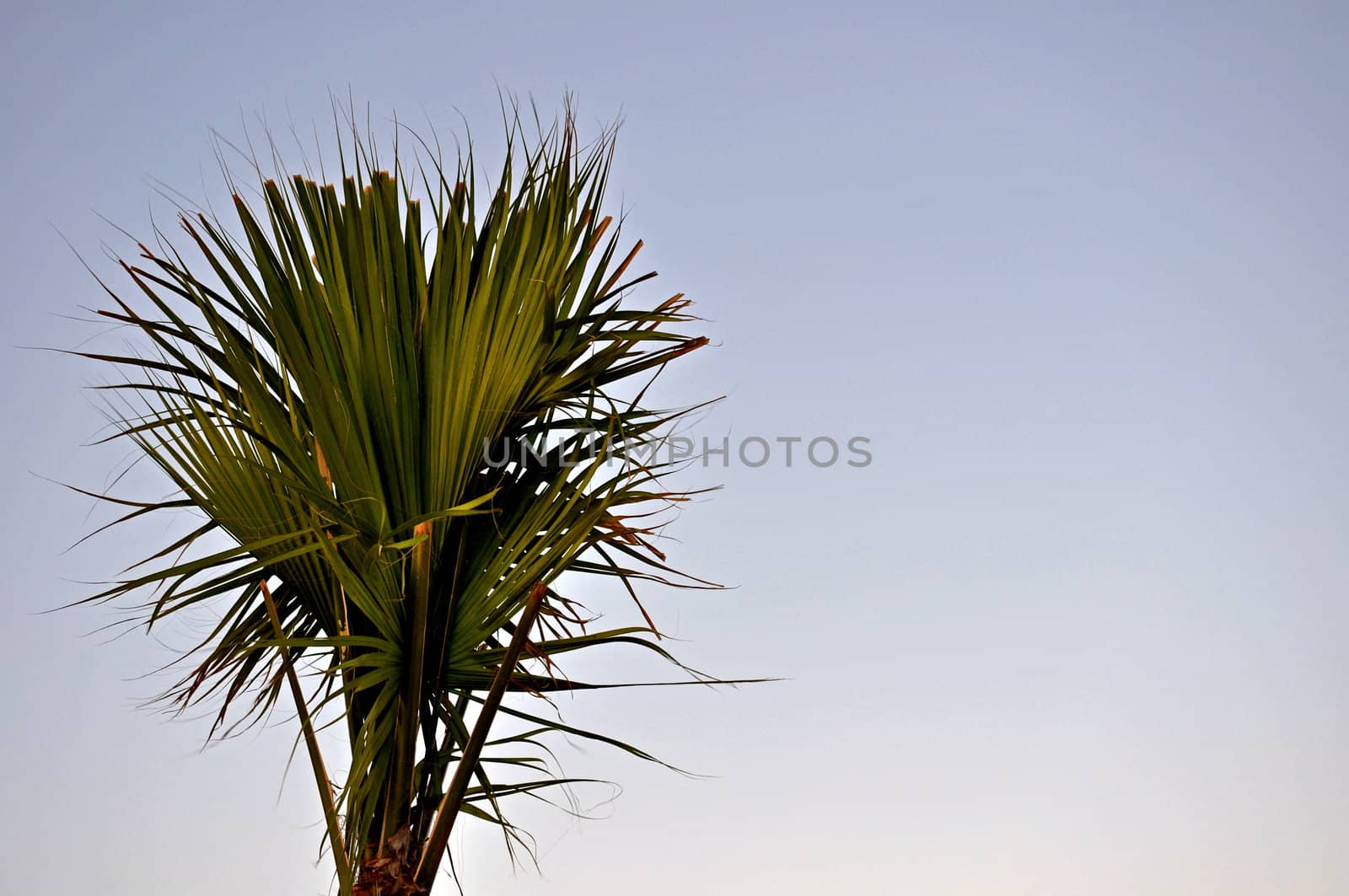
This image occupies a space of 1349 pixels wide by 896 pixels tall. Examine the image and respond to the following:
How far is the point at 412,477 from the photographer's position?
2719mm

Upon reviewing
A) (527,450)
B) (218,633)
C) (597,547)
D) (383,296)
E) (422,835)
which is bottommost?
(422,835)

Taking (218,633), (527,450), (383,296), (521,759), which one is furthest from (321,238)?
(521,759)

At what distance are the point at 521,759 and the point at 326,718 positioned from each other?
498 mm

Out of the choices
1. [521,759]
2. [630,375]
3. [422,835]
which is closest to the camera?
[422,835]

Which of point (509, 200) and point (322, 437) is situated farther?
point (509, 200)

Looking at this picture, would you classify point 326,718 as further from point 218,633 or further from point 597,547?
point 597,547

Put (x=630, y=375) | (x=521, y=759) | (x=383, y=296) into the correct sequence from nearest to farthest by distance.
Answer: (x=383, y=296) → (x=521, y=759) → (x=630, y=375)

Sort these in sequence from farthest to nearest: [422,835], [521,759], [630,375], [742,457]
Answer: [742,457], [630,375], [521,759], [422,835]

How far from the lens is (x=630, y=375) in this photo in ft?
10.4

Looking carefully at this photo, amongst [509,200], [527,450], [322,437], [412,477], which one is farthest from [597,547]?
[509,200]

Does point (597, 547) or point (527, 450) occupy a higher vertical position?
A: point (527, 450)

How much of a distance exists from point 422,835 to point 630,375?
1305 millimetres

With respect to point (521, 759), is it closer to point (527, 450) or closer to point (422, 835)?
point (422, 835)

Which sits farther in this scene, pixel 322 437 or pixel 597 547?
pixel 597 547
